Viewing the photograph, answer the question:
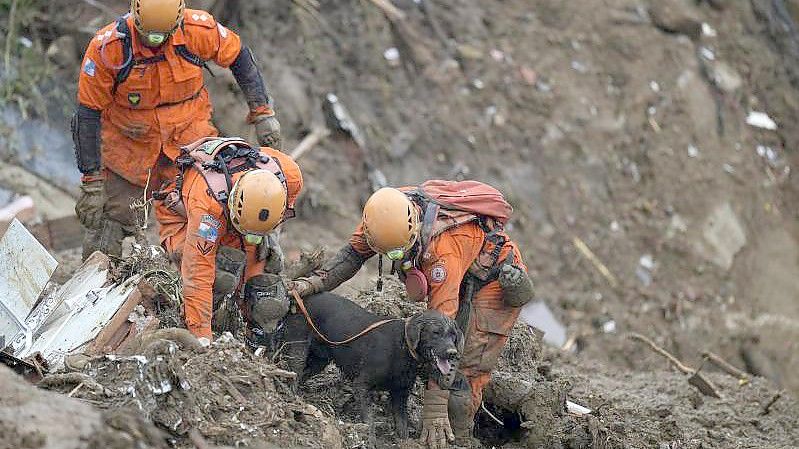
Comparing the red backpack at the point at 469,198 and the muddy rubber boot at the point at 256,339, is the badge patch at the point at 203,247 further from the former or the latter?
the red backpack at the point at 469,198

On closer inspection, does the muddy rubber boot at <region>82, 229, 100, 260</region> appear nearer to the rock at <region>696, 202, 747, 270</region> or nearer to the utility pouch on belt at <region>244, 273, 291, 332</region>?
the utility pouch on belt at <region>244, 273, 291, 332</region>

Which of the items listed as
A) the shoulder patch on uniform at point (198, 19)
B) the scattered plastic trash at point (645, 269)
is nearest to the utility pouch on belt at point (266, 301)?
the shoulder patch on uniform at point (198, 19)

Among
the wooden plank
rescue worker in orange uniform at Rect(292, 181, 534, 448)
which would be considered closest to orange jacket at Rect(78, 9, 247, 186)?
the wooden plank

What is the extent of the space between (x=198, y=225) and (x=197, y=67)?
1.59m

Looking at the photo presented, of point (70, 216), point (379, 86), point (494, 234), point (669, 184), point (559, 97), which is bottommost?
point (669, 184)

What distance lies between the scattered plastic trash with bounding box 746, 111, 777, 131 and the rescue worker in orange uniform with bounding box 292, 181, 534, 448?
9.56m

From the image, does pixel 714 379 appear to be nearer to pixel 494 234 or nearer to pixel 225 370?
pixel 494 234

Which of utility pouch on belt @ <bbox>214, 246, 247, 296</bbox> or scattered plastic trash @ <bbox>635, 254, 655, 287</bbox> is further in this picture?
scattered plastic trash @ <bbox>635, 254, 655, 287</bbox>

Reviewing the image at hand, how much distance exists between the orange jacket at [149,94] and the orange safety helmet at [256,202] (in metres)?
1.42

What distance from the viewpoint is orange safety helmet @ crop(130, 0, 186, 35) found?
6.40 metres

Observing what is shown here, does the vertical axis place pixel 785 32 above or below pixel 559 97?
below

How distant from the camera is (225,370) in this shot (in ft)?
17.9

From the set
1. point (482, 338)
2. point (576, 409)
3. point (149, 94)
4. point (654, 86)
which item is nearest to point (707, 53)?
point (654, 86)

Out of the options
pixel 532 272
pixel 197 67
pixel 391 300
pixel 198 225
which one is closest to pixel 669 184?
pixel 532 272
